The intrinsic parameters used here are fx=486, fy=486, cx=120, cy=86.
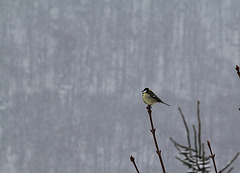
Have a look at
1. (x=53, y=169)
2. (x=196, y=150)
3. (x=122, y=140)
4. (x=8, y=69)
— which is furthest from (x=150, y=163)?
(x=196, y=150)

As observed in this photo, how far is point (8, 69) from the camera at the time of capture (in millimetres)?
197000

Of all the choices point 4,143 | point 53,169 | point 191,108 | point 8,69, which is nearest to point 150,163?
→ point 191,108

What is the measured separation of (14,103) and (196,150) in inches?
7737

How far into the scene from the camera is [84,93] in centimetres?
19962

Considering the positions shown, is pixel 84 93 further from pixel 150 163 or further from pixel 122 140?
pixel 150 163

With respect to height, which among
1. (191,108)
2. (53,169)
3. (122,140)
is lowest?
(53,169)

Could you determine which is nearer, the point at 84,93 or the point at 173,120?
the point at 173,120

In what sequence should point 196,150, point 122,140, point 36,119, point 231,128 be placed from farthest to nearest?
point 36,119 → point 122,140 → point 231,128 → point 196,150

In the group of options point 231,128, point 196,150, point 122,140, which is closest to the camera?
point 196,150

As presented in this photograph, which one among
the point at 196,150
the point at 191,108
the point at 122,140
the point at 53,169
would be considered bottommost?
the point at 53,169

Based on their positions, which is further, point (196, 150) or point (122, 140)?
point (122, 140)

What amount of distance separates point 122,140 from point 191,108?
29.1m

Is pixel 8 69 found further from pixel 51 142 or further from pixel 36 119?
pixel 51 142

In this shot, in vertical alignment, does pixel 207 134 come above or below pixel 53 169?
above
